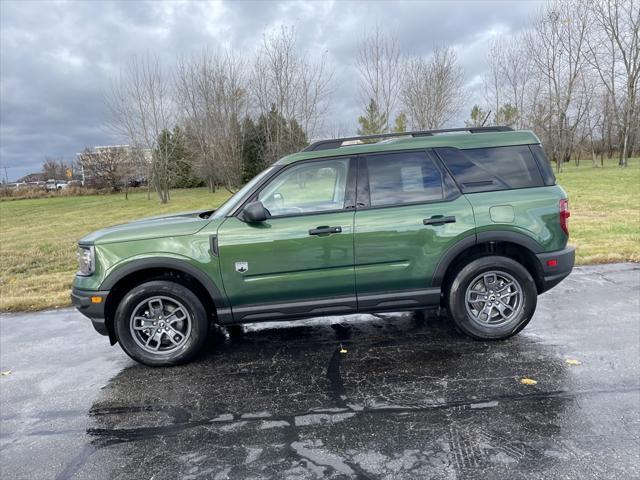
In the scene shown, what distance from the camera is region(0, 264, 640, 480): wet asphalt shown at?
254cm

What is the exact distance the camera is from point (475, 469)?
7.89 ft

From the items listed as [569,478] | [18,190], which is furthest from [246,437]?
[18,190]

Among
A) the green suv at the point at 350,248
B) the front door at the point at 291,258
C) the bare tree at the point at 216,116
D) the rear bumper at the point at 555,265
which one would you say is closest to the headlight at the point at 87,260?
the green suv at the point at 350,248

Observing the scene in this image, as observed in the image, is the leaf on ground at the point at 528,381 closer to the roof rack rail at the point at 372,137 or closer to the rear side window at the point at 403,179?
the rear side window at the point at 403,179

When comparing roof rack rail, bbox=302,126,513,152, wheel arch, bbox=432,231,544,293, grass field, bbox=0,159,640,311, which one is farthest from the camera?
grass field, bbox=0,159,640,311

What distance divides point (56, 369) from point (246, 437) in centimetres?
244

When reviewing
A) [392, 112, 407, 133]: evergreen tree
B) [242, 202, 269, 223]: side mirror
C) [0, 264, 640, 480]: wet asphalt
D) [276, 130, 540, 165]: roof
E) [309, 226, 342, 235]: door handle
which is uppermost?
[392, 112, 407, 133]: evergreen tree

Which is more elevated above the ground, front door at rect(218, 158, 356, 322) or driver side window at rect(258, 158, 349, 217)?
driver side window at rect(258, 158, 349, 217)

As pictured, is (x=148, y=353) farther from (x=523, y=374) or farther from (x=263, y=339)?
(x=523, y=374)

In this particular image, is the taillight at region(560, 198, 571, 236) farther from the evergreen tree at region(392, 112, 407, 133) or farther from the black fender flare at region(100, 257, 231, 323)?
the evergreen tree at region(392, 112, 407, 133)

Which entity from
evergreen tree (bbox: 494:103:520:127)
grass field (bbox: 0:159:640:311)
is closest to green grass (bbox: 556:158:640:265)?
grass field (bbox: 0:159:640:311)

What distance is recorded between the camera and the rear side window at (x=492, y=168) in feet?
13.5

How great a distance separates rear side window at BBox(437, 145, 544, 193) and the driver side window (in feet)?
3.39

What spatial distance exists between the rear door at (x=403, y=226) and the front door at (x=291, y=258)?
0.15 meters
